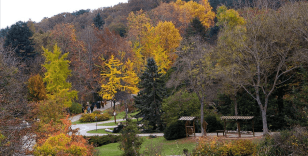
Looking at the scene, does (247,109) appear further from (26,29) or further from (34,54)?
(26,29)

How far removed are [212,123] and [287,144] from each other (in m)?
11.1

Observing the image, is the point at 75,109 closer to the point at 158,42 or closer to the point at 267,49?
the point at 158,42

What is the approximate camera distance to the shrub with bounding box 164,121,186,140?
66.5 feet

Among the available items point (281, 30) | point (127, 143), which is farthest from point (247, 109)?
point (127, 143)

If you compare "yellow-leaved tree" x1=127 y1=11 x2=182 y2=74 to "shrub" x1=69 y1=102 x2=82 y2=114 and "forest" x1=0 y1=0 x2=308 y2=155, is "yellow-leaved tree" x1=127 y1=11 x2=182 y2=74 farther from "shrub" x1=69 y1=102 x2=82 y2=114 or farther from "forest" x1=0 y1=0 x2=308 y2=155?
"shrub" x1=69 y1=102 x2=82 y2=114

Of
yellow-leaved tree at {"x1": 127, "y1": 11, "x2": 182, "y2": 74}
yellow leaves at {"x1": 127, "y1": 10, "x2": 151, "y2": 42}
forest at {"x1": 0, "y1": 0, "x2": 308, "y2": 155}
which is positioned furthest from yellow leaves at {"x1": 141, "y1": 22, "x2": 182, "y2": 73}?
yellow leaves at {"x1": 127, "y1": 10, "x2": 151, "y2": 42}

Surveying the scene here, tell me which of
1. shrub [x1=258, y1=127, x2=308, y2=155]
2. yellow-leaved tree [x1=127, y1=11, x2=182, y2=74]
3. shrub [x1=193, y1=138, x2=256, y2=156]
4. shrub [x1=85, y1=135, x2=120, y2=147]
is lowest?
shrub [x1=85, y1=135, x2=120, y2=147]

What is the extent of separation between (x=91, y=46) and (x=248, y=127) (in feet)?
109

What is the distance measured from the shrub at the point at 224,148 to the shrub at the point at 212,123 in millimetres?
8746

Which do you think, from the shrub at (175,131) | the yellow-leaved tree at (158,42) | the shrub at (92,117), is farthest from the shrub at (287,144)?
the yellow-leaved tree at (158,42)

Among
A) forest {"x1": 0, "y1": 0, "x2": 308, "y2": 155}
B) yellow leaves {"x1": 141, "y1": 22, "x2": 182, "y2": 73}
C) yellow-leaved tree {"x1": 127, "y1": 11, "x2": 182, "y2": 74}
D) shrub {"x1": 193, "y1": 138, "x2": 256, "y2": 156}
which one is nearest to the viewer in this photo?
shrub {"x1": 193, "y1": 138, "x2": 256, "y2": 156}

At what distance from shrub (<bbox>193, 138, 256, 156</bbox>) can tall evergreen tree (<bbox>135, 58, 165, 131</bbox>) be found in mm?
12271

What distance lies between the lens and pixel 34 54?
48812mm

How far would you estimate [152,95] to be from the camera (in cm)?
2573
